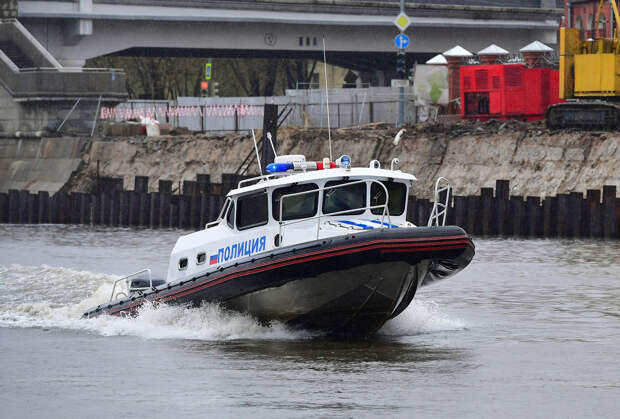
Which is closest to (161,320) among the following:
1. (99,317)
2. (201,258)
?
(201,258)

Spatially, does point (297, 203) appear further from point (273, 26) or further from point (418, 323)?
point (273, 26)

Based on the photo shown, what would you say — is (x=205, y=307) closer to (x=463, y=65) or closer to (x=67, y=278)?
(x=67, y=278)

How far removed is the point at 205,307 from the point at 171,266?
142cm

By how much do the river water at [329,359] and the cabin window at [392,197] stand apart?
7.10ft

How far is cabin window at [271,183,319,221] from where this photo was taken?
21328 millimetres

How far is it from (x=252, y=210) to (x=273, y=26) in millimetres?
51591

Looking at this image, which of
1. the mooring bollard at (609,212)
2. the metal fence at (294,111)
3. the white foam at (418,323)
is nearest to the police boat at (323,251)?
the white foam at (418,323)

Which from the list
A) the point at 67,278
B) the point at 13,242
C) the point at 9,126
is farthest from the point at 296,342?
the point at 9,126

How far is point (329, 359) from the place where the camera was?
65.8ft

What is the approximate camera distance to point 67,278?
32500 millimetres

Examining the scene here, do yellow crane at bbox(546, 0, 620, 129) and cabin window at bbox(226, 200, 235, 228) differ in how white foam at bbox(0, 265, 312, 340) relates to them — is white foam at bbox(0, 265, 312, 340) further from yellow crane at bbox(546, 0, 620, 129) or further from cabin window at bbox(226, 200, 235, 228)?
yellow crane at bbox(546, 0, 620, 129)

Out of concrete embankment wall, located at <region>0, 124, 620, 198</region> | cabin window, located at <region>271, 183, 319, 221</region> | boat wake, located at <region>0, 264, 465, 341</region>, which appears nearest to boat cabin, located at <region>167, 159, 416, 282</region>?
cabin window, located at <region>271, 183, 319, 221</region>

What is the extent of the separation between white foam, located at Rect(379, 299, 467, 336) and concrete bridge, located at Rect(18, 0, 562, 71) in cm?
4209

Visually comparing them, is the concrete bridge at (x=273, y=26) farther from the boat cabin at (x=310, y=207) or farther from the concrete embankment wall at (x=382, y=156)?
the boat cabin at (x=310, y=207)
